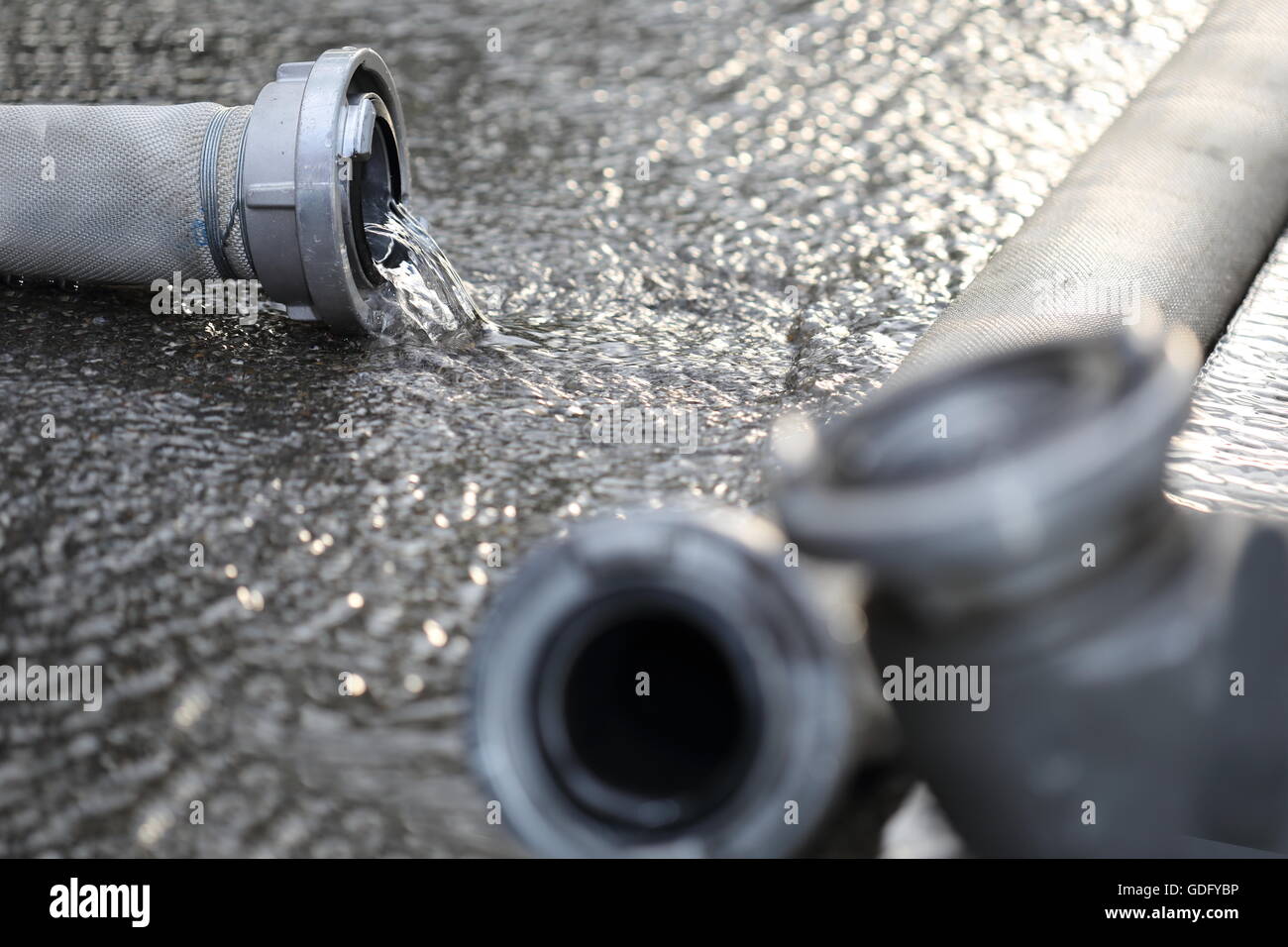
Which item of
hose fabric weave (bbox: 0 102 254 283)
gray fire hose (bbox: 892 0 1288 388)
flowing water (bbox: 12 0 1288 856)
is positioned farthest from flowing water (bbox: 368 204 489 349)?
gray fire hose (bbox: 892 0 1288 388)

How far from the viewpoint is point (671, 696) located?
0.89m

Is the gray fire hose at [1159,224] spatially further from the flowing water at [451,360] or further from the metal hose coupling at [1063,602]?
the metal hose coupling at [1063,602]

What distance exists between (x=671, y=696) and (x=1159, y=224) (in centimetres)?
126

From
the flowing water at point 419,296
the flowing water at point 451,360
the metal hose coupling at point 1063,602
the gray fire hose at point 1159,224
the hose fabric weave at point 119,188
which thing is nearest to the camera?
the metal hose coupling at point 1063,602

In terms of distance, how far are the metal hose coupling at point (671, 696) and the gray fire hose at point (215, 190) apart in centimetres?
97

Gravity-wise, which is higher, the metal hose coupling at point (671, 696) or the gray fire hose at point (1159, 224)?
the gray fire hose at point (1159, 224)

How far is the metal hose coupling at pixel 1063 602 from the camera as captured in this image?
759mm

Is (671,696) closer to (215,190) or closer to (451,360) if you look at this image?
(451,360)

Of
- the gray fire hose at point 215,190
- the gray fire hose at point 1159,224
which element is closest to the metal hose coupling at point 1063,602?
the gray fire hose at point 1159,224

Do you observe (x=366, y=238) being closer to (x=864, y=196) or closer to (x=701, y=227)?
(x=701, y=227)

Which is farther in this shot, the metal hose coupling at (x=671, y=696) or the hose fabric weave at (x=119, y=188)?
the hose fabric weave at (x=119, y=188)

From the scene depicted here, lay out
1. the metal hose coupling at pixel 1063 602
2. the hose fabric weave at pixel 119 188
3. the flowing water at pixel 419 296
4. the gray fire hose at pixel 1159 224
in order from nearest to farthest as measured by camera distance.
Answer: the metal hose coupling at pixel 1063 602
the gray fire hose at pixel 1159 224
the hose fabric weave at pixel 119 188
the flowing water at pixel 419 296
